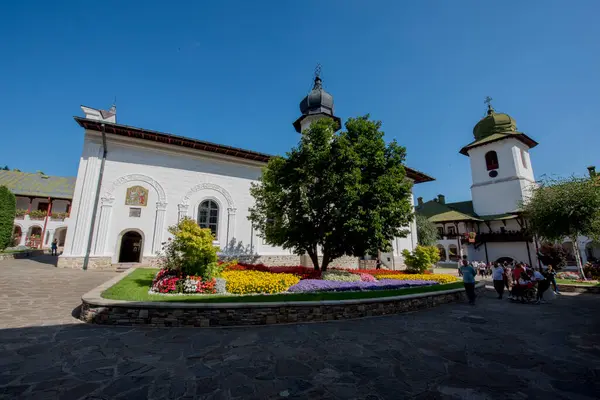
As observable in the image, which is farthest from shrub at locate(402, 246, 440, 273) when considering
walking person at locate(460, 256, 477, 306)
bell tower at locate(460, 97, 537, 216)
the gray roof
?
the gray roof

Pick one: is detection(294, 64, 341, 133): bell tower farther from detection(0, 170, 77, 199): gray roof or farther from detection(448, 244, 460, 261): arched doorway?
detection(0, 170, 77, 199): gray roof

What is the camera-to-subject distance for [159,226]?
1570 cm

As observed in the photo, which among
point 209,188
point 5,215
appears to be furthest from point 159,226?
point 5,215

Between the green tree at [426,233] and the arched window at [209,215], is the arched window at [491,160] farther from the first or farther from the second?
the arched window at [209,215]

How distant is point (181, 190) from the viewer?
16.8 meters

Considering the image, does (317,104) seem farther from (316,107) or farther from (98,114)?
(98,114)

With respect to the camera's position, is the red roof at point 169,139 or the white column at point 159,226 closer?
the red roof at point 169,139

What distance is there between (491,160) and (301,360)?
135 feet

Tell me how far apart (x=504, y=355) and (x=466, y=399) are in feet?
6.89

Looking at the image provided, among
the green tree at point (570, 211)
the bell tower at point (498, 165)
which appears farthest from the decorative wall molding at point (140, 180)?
the bell tower at point (498, 165)

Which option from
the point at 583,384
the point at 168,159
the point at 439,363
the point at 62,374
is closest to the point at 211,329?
the point at 62,374

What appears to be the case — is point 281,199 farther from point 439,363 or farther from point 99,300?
point 439,363

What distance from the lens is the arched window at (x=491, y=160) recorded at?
34.5 meters

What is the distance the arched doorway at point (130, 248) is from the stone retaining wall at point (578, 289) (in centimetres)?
2492
